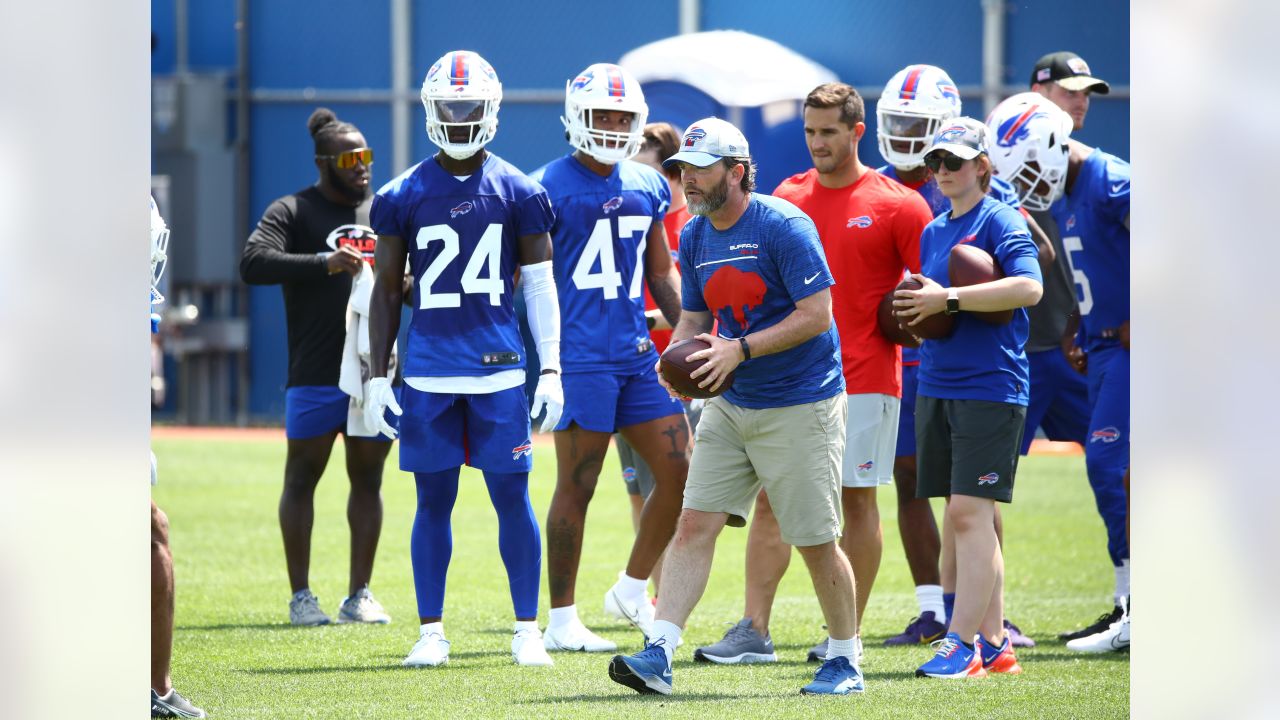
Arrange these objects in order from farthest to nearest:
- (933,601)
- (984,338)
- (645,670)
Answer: (933,601) < (984,338) < (645,670)

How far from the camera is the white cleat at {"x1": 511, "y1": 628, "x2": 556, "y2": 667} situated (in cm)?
589

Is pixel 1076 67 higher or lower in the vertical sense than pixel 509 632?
higher

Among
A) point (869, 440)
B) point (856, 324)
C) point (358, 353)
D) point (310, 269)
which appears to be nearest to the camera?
point (869, 440)

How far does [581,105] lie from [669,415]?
1338 mm

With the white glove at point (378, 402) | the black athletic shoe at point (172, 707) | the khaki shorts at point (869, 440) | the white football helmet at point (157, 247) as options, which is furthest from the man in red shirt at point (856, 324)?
the white football helmet at point (157, 247)

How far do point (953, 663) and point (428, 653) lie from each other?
75.2 inches

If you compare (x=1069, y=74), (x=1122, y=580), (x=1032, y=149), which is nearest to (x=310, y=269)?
(x=1032, y=149)

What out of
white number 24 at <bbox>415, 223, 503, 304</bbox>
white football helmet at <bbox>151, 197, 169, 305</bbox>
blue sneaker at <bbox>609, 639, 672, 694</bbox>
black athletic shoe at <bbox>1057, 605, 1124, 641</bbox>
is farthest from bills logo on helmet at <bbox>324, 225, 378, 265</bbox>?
black athletic shoe at <bbox>1057, 605, 1124, 641</bbox>

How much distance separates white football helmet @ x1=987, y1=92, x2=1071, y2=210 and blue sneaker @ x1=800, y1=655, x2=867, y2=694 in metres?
2.43

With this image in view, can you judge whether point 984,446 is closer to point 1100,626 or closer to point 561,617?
point 1100,626

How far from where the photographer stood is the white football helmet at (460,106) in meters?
6.02

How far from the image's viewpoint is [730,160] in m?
5.26

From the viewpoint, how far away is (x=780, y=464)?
5.25 metres
